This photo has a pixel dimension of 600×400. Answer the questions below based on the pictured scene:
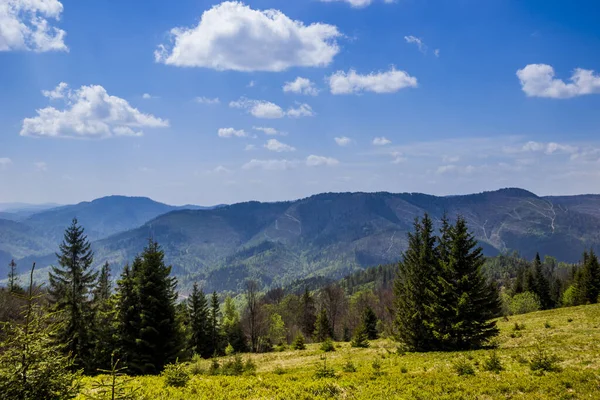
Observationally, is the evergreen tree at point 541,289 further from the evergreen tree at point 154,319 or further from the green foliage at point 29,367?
the green foliage at point 29,367

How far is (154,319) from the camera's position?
28047mm

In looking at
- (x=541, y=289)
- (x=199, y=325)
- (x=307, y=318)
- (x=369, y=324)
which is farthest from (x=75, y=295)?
(x=541, y=289)

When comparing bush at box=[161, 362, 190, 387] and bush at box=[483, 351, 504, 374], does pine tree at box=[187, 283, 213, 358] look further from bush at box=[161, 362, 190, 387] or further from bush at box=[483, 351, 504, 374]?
bush at box=[483, 351, 504, 374]

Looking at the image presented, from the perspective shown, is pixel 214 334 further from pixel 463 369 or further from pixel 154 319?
pixel 463 369

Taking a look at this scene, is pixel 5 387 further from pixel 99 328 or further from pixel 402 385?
pixel 99 328

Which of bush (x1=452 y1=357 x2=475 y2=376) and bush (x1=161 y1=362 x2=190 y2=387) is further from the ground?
bush (x1=161 y1=362 x2=190 y2=387)

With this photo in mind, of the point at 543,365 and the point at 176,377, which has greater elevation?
the point at 176,377

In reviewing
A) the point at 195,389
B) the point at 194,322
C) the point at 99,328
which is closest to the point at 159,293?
the point at 99,328

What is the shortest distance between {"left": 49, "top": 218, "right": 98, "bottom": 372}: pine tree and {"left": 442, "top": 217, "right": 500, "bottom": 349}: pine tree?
107 ft

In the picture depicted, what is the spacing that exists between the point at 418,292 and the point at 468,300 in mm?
4933

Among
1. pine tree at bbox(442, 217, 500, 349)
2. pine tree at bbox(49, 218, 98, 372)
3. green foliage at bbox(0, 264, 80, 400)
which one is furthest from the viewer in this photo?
pine tree at bbox(49, 218, 98, 372)

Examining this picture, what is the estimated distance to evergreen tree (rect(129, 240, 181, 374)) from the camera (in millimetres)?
27328

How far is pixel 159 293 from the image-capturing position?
95.2ft

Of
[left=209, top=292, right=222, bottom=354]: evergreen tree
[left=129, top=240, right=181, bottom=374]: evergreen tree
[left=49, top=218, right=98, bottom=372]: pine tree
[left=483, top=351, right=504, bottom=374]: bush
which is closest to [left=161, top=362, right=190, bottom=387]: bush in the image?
[left=129, top=240, right=181, bottom=374]: evergreen tree
